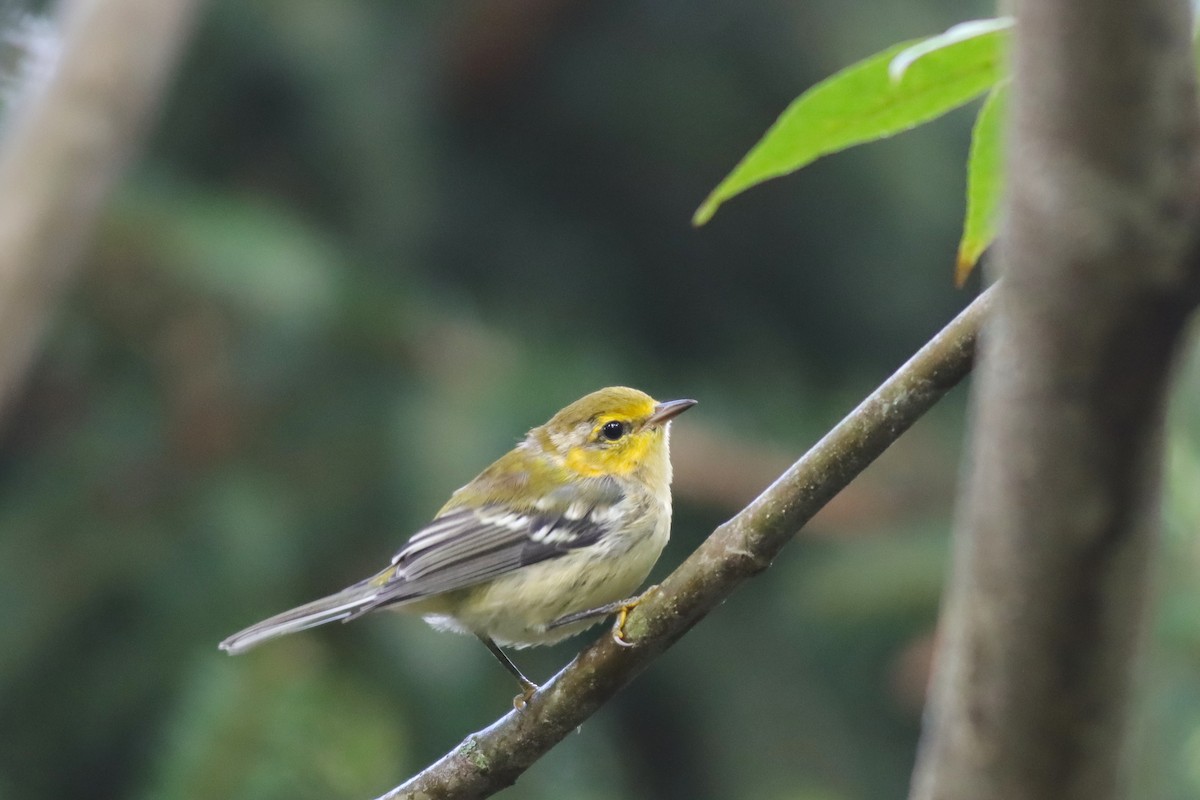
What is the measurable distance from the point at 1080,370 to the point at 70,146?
3.03 metres

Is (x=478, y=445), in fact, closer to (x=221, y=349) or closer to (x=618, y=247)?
(x=221, y=349)

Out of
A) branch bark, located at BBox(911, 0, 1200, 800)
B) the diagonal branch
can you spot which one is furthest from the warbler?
branch bark, located at BBox(911, 0, 1200, 800)

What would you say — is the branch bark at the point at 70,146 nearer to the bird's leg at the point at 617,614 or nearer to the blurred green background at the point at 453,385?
the blurred green background at the point at 453,385

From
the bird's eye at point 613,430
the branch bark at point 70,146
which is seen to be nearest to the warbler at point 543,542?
the bird's eye at point 613,430

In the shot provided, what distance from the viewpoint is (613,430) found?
3.05 metres

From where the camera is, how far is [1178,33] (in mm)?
573

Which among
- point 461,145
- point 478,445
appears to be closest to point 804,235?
point 461,145

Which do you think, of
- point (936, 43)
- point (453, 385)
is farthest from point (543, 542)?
point (936, 43)

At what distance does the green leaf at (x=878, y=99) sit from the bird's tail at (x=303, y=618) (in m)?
1.51

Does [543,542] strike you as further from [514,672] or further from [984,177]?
[984,177]

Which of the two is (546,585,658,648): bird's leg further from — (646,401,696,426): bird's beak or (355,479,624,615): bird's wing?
(646,401,696,426): bird's beak

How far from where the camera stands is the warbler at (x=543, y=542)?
2559mm

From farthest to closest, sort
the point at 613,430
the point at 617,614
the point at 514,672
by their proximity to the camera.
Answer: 1. the point at 613,430
2. the point at 514,672
3. the point at 617,614

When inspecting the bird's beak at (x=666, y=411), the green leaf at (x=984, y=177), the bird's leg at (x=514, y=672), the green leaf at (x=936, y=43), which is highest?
the green leaf at (x=936, y=43)
